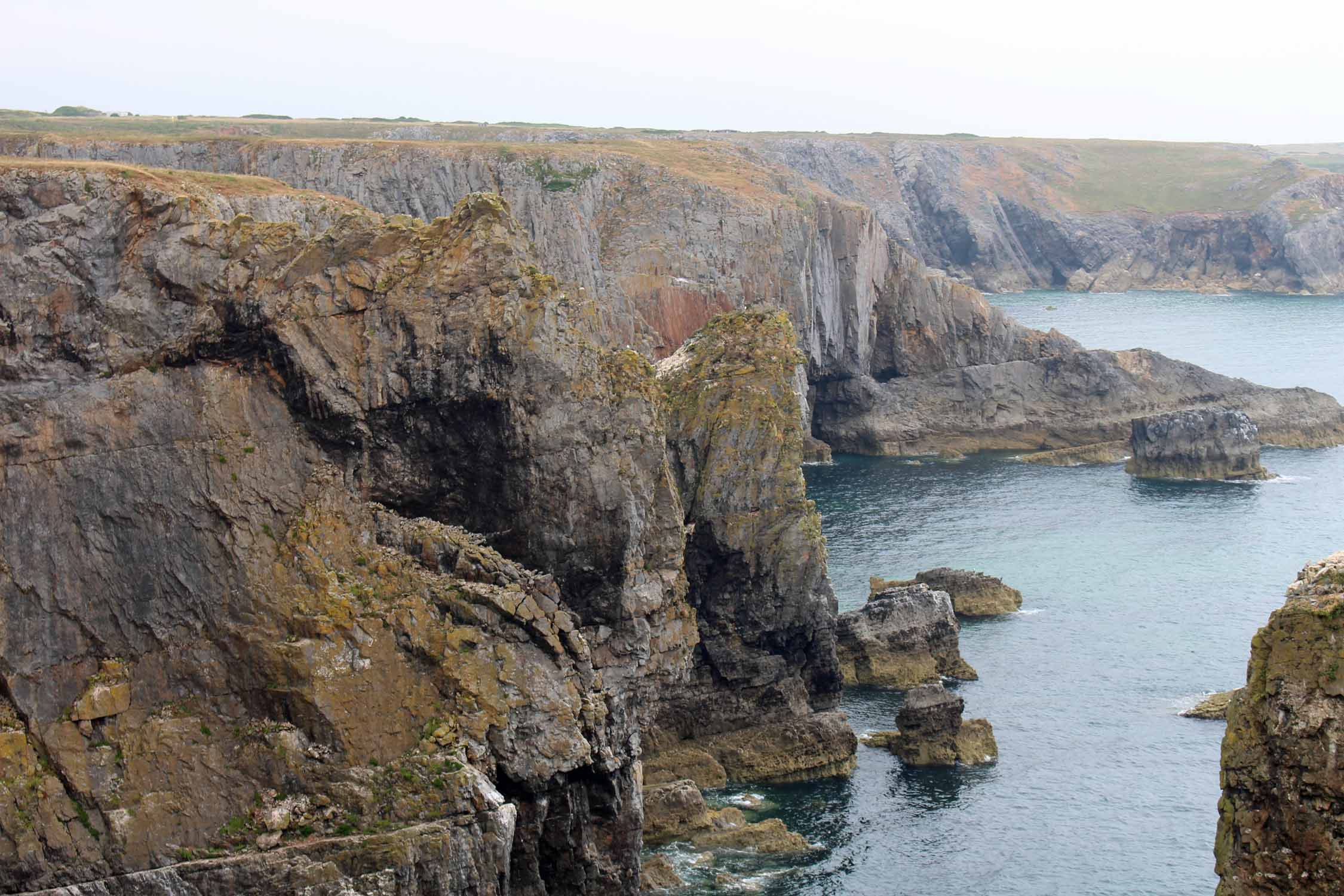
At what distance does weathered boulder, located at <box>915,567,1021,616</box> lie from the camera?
3460 inches

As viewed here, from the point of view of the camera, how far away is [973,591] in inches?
3474

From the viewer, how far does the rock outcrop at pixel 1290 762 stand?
1188 inches

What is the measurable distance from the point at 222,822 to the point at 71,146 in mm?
76050

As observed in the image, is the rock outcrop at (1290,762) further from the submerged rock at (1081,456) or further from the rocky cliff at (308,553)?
the submerged rock at (1081,456)

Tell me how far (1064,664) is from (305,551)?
162ft

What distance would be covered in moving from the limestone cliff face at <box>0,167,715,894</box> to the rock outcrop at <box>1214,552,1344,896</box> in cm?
1756

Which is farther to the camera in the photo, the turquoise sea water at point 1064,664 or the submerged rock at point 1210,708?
the submerged rock at point 1210,708

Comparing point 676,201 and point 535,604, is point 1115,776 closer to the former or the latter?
point 535,604

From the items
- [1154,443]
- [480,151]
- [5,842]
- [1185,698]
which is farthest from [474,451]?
[1154,443]

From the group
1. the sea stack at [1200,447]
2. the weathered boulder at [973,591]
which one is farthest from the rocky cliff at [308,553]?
the sea stack at [1200,447]

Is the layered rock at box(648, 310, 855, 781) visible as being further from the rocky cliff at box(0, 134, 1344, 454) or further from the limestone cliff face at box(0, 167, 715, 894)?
the rocky cliff at box(0, 134, 1344, 454)

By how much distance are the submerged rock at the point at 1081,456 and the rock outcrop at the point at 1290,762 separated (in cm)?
10426

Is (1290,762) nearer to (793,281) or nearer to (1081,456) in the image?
(793,281)

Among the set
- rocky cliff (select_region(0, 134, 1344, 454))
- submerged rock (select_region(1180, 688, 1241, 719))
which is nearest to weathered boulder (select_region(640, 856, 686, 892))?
submerged rock (select_region(1180, 688, 1241, 719))
